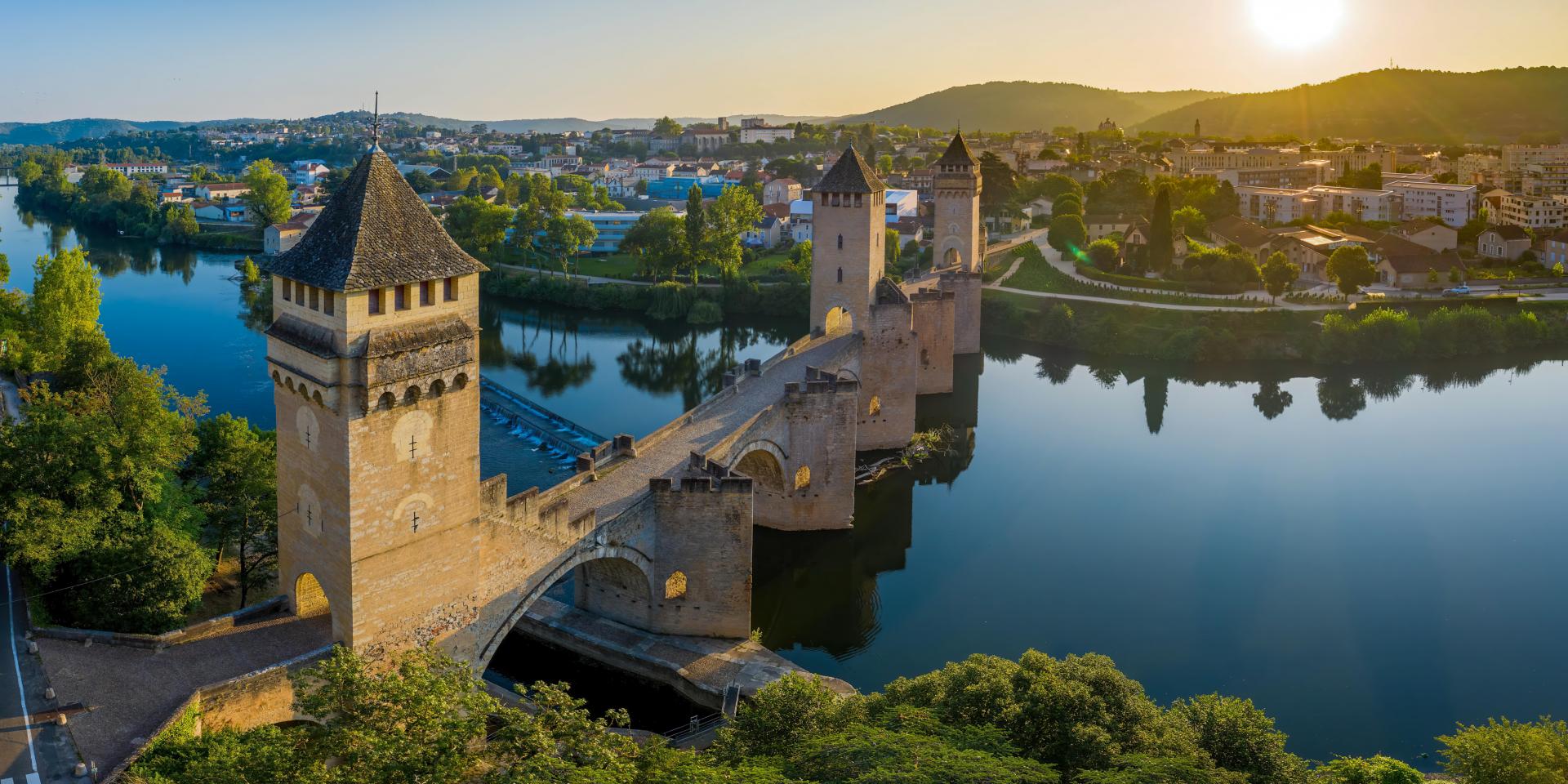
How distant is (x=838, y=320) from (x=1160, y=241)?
26881 millimetres

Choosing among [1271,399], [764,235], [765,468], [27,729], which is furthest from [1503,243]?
[27,729]

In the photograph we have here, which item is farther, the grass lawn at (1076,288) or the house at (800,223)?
the house at (800,223)

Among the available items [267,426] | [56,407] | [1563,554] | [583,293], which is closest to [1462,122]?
[583,293]

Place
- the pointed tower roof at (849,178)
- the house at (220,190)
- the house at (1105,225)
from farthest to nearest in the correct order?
1. the house at (220,190)
2. the house at (1105,225)
3. the pointed tower roof at (849,178)

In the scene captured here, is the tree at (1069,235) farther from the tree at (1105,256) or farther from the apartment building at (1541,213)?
the apartment building at (1541,213)

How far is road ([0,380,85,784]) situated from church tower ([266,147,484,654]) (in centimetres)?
316

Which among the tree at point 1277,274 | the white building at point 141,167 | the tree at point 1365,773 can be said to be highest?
the white building at point 141,167

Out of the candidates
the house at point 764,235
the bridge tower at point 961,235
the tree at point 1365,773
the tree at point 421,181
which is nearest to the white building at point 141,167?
the tree at point 421,181

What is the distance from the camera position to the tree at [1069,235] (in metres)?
62.5

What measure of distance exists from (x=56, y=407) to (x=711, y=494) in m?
10.3

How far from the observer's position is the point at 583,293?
195 feet

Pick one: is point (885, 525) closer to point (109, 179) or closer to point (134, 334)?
point (134, 334)

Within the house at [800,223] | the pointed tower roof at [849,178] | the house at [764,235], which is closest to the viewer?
the pointed tower roof at [849,178]

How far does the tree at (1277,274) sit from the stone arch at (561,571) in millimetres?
38305
